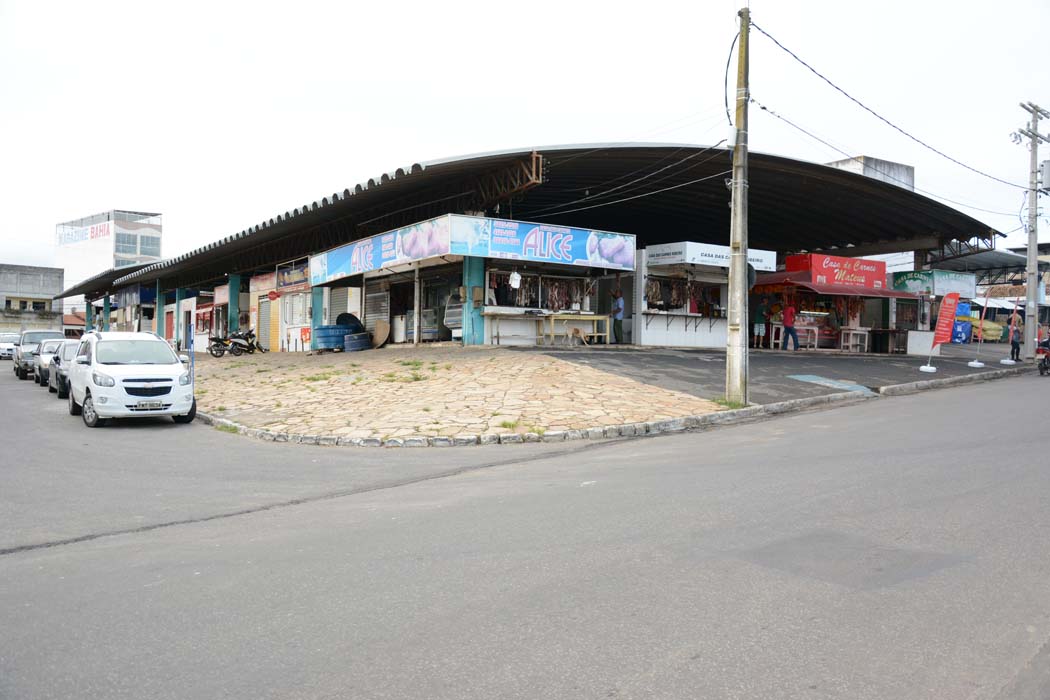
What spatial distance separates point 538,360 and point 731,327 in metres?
5.59

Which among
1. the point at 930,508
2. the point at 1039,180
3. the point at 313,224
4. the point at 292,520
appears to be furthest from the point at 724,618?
the point at 1039,180

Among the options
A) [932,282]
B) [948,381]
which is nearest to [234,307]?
[948,381]

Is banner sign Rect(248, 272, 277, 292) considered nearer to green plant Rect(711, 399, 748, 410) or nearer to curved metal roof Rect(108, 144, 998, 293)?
curved metal roof Rect(108, 144, 998, 293)

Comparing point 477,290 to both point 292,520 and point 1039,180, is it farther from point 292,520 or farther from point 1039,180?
point 1039,180

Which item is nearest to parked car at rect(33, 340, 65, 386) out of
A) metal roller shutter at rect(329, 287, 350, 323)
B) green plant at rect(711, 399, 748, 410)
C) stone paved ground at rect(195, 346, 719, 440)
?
stone paved ground at rect(195, 346, 719, 440)

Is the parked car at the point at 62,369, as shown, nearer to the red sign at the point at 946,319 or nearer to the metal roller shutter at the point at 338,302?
the metal roller shutter at the point at 338,302

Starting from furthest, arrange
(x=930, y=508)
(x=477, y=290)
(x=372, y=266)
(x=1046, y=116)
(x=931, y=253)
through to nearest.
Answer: (x=931, y=253)
(x=1046, y=116)
(x=372, y=266)
(x=477, y=290)
(x=930, y=508)

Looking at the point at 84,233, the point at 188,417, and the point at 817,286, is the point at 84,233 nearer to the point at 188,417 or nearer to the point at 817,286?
the point at 817,286

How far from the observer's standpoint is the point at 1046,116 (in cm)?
2967

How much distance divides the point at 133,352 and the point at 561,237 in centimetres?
1248

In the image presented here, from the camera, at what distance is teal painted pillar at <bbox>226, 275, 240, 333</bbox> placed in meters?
40.9

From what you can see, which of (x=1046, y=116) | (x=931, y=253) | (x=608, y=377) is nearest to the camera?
(x=608, y=377)

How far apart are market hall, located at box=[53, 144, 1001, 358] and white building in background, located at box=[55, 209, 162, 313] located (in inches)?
2954

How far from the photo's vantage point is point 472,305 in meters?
23.1
